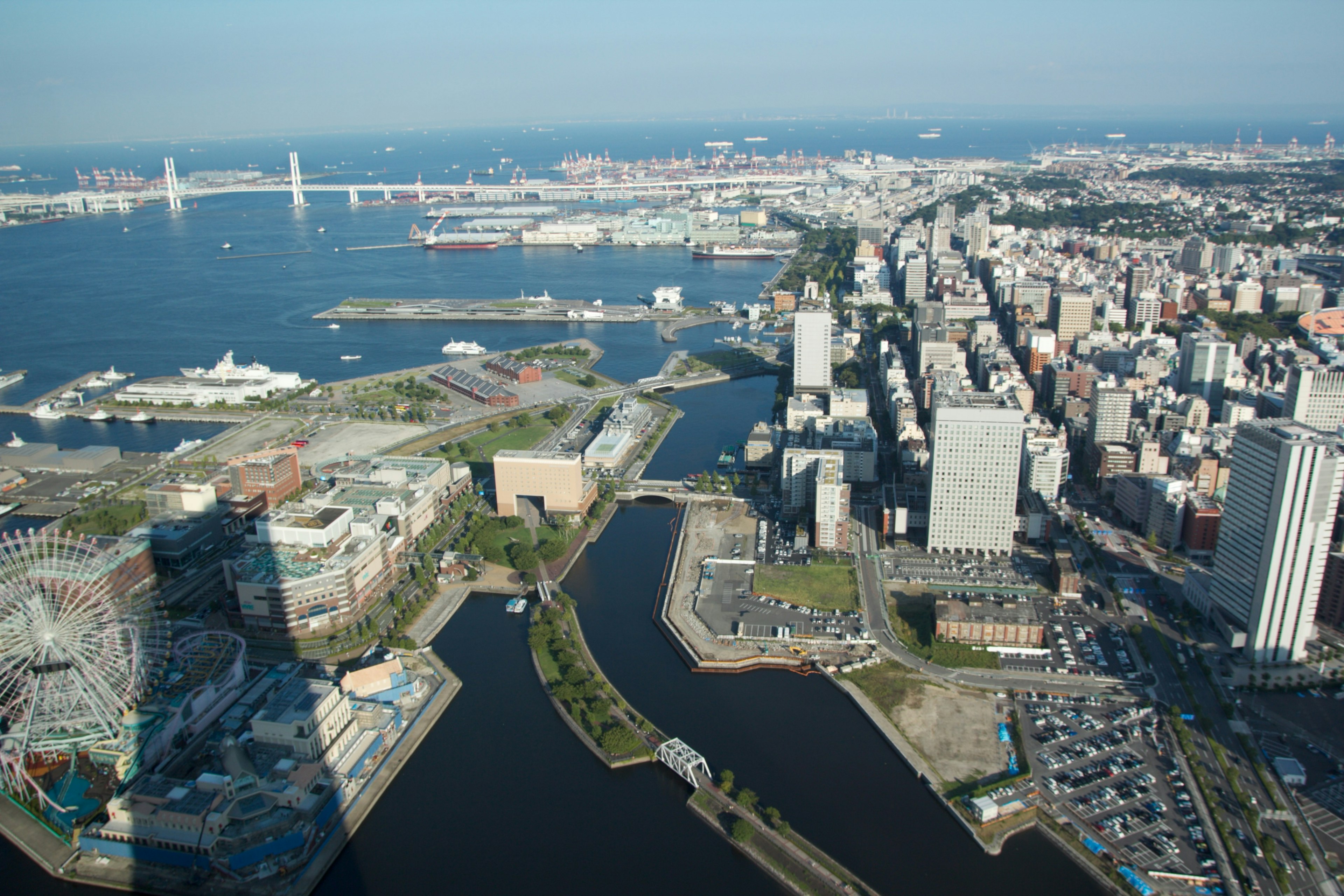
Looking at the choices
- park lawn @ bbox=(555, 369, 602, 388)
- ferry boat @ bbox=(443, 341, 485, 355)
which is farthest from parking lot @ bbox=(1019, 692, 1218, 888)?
ferry boat @ bbox=(443, 341, 485, 355)

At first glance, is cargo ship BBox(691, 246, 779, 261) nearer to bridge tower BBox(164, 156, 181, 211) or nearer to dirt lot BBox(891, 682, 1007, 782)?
dirt lot BBox(891, 682, 1007, 782)

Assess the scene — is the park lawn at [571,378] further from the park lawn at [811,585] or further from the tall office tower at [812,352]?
the park lawn at [811,585]

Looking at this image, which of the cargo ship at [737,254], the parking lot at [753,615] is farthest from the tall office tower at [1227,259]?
the parking lot at [753,615]

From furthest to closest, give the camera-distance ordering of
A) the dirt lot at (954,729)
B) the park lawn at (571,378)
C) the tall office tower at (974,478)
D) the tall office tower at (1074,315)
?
the tall office tower at (1074,315), the park lawn at (571,378), the tall office tower at (974,478), the dirt lot at (954,729)

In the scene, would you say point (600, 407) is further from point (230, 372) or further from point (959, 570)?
point (959, 570)

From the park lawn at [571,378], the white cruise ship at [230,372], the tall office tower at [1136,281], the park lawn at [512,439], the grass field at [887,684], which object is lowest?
the grass field at [887,684]

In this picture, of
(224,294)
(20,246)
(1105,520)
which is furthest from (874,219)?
(20,246)

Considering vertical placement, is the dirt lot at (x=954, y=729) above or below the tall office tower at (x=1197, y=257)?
below
